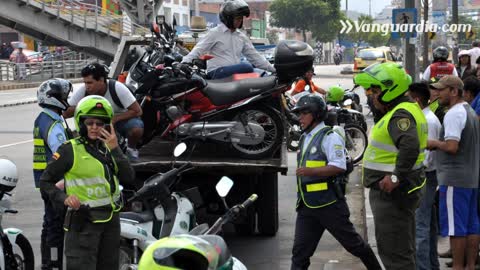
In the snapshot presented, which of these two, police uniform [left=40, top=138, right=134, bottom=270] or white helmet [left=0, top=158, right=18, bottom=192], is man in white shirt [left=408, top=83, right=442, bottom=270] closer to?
police uniform [left=40, top=138, right=134, bottom=270]

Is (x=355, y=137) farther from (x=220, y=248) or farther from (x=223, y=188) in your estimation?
(x=220, y=248)

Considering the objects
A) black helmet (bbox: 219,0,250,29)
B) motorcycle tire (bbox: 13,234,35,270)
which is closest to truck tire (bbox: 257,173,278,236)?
black helmet (bbox: 219,0,250,29)

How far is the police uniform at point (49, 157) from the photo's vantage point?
303 inches

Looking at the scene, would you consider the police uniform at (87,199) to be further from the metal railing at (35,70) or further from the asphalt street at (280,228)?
the metal railing at (35,70)

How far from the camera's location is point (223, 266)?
3.55 metres

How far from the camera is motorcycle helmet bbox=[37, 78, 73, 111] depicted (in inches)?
308

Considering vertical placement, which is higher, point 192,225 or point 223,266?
point 223,266

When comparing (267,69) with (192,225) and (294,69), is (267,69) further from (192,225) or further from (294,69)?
(192,225)

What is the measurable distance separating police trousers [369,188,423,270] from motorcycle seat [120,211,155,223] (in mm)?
1868

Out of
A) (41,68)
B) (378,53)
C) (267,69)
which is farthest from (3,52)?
(267,69)

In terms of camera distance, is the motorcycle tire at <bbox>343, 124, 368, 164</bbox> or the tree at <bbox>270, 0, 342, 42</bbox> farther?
the tree at <bbox>270, 0, 342, 42</bbox>

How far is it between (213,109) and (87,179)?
10.1 ft

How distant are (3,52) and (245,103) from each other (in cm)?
A: 5027

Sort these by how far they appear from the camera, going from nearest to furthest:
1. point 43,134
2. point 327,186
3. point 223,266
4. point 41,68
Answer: point 223,266 < point 327,186 < point 43,134 < point 41,68
